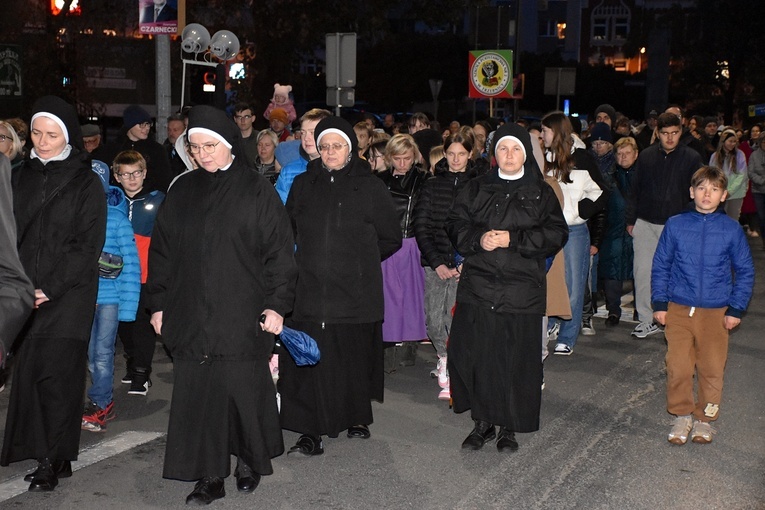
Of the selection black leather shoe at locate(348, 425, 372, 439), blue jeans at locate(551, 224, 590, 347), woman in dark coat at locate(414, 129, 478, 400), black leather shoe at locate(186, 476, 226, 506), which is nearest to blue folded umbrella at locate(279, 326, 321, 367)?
black leather shoe at locate(186, 476, 226, 506)

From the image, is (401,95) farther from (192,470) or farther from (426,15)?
(192,470)

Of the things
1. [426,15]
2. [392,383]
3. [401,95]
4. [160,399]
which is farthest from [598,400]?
[401,95]

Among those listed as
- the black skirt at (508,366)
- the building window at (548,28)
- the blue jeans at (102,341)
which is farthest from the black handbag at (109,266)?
the building window at (548,28)

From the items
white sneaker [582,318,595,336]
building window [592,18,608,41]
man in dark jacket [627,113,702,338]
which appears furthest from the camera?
building window [592,18,608,41]

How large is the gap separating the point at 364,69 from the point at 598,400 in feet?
193

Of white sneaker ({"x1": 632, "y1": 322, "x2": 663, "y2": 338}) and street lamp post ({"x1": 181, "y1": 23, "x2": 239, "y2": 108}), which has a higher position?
street lamp post ({"x1": 181, "y1": 23, "x2": 239, "y2": 108})

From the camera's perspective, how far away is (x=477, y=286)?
6879 mm

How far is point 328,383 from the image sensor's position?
6.86 metres

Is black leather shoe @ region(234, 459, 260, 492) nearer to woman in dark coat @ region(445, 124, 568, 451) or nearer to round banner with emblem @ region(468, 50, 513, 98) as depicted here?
woman in dark coat @ region(445, 124, 568, 451)

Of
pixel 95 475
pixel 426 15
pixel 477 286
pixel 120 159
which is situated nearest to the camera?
pixel 95 475

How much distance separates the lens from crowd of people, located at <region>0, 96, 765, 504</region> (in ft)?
18.9

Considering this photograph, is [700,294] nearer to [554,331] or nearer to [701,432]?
[701,432]

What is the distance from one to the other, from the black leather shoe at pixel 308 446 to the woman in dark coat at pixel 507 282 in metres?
0.92

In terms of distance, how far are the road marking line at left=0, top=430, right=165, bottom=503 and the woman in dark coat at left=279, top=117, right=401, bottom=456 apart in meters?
0.99
